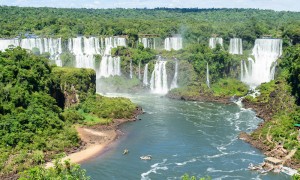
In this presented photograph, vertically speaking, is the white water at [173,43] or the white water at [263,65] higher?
the white water at [173,43]

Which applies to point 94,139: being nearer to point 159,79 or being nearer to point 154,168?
point 154,168

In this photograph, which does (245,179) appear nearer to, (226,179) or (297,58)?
(226,179)

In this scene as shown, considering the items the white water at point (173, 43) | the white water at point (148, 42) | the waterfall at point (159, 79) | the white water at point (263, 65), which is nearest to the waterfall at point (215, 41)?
the white water at point (173, 43)

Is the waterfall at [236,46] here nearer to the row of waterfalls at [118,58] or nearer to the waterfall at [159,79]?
the row of waterfalls at [118,58]

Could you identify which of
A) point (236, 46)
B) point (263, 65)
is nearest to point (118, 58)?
point (236, 46)

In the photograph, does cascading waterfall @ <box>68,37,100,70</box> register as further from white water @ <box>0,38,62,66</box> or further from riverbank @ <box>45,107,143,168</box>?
riverbank @ <box>45,107,143,168</box>

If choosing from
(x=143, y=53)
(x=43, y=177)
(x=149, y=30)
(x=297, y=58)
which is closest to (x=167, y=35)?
(x=149, y=30)
